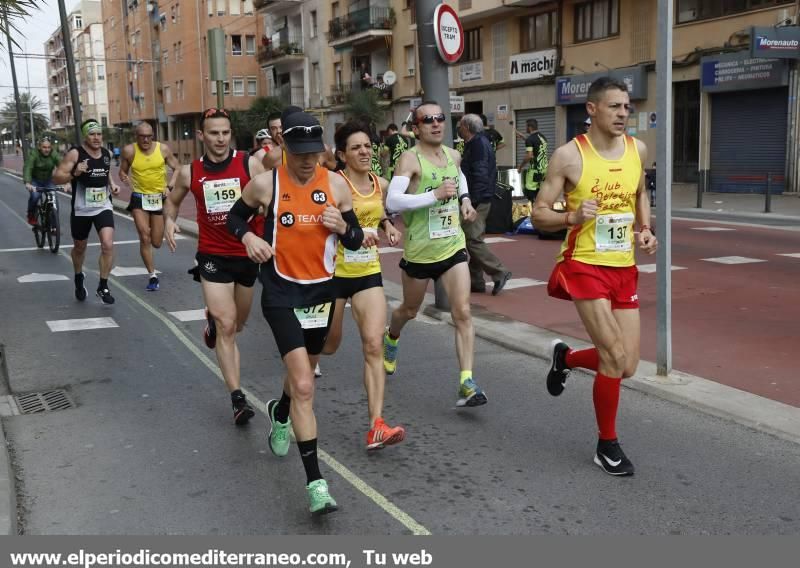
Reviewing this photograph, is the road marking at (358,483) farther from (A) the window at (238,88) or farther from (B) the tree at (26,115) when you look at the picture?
(B) the tree at (26,115)

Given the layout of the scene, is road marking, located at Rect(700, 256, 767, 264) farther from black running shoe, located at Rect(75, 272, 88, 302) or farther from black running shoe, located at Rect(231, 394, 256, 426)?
black running shoe, located at Rect(231, 394, 256, 426)

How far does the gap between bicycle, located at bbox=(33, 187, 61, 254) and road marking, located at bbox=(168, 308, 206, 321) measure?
6796 mm

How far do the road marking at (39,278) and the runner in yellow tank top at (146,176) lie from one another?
188 centimetres

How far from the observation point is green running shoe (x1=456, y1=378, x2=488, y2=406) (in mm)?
5555

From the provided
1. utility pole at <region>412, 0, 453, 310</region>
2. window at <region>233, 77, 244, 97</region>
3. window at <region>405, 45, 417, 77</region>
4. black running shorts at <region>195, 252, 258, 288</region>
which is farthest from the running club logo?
window at <region>233, 77, 244, 97</region>

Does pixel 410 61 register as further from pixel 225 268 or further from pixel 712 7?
pixel 225 268

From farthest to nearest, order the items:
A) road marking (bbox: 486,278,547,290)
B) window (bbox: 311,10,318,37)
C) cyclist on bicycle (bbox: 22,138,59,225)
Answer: window (bbox: 311,10,318,37) → cyclist on bicycle (bbox: 22,138,59,225) → road marking (bbox: 486,278,547,290)

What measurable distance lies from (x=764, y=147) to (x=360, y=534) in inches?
920

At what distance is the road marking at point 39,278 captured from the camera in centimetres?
1180

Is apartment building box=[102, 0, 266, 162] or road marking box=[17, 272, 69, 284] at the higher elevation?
apartment building box=[102, 0, 266, 162]

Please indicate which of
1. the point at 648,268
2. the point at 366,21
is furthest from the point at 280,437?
the point at 366,21

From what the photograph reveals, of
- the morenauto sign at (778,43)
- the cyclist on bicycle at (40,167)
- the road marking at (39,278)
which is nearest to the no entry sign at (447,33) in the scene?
the road marking at (39,278)

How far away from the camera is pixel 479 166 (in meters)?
8.88

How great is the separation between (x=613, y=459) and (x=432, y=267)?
1949 mm
